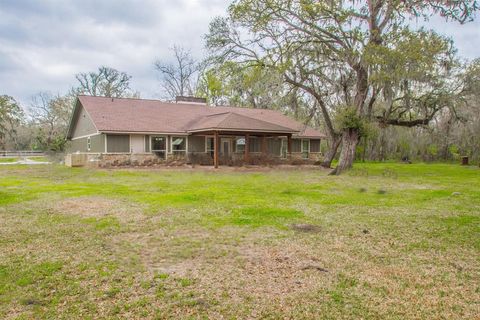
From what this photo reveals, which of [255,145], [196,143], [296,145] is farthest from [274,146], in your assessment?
[196,143]

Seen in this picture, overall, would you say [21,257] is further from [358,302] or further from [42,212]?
[358,302]

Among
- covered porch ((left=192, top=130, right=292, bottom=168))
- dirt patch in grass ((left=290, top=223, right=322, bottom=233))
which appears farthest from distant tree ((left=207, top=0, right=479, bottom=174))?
dirt patch in grass ((left=290, top=223, right=322, bottom=233))

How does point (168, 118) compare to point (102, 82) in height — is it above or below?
below

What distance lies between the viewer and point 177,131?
75.6ft

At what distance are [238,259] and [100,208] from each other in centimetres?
449

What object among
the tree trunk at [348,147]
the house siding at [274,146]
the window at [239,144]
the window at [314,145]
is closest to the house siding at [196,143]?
the window at [239,144]

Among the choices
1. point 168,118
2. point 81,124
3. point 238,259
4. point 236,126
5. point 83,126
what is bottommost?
point 238,259

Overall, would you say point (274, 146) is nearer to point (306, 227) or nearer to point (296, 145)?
point (296, 145)

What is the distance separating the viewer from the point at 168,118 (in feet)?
80.4

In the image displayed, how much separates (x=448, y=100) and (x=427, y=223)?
44.5 ft

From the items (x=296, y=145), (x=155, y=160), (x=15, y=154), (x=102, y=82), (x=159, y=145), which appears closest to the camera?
(x=155, y=160)

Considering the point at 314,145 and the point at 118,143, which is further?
the point at 314,145

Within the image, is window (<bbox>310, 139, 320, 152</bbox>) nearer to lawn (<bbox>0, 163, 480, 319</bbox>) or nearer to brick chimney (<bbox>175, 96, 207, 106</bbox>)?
brick chimney (<bbox>175, 96, 207, 106</bbox>)

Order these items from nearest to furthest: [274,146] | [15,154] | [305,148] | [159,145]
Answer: [159,145] → [274,146] → [305,148] → [15,154]
